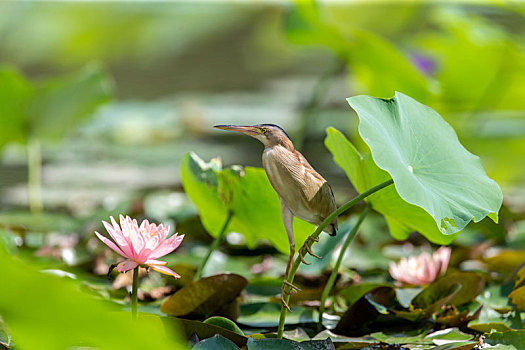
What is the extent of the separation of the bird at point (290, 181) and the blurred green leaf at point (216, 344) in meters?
0.05

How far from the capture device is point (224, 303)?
1.84 feet

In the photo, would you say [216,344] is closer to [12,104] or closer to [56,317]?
[56,317]

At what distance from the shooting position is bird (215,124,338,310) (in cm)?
42

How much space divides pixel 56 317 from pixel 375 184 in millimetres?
349

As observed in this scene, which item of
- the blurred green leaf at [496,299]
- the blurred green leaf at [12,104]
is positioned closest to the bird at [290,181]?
the blurred green leaf at [496,299]

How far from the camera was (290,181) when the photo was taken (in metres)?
0.42

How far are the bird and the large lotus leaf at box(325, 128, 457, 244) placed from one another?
0.08 m

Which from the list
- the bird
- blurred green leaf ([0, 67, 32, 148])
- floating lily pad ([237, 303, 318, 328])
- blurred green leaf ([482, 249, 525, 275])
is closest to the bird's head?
the bird

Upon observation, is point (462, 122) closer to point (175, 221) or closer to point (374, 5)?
point (374, 5)

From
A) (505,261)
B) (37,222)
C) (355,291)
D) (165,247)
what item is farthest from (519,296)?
(37,222)

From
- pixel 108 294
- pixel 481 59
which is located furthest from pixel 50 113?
pixel 481 59

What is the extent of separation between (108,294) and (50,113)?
0.67 metres

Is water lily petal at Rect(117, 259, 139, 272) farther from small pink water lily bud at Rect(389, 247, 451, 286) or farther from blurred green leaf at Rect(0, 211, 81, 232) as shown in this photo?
blurred green leaf at Rect(0, 211, 81, 232)

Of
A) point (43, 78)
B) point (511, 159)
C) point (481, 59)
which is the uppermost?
point (481, 59)
